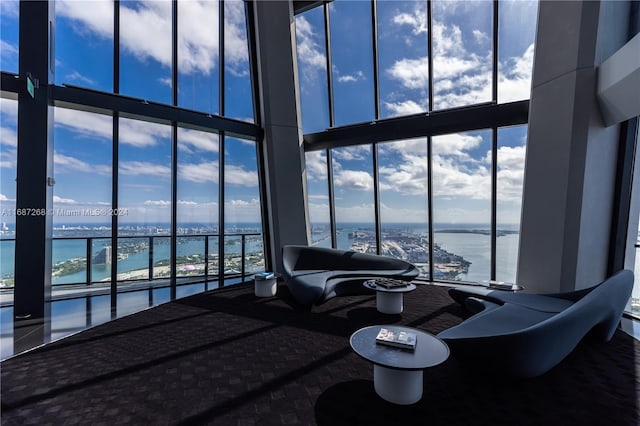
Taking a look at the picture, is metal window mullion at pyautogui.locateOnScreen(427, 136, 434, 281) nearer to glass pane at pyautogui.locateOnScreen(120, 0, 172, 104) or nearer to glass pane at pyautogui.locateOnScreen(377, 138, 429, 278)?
glass pane at pyautogui.locateOnScreen(377, 138, 429, 278)

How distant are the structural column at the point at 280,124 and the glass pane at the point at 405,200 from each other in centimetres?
193

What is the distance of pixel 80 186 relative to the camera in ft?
16.0

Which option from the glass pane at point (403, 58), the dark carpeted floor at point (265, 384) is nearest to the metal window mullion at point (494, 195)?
the glass pane at point (403, 58)

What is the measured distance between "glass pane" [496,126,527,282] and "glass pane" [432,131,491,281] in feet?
0.62

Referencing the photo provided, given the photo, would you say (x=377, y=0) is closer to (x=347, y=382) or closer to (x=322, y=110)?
(x=322, y=110)

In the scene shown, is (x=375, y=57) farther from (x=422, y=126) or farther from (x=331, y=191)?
(x=331, y=191)

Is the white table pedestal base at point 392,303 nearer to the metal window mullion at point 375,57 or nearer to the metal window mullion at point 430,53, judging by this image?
the metal window mullion at point 430,53

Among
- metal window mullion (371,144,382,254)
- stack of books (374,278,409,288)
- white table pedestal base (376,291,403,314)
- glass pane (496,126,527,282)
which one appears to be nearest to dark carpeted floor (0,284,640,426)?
white table pedestal base (376,291,403,314)

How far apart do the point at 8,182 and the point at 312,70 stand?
19.9 feet

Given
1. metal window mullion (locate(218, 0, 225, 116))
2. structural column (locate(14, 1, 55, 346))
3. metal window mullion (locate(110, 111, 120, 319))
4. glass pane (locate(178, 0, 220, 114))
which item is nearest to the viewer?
structural column (locate(14, 1, 55, 346))

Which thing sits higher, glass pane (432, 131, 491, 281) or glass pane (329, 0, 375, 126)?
glass pane (329, 0, 375, 126)

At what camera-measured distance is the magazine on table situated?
Result: 2.39 m

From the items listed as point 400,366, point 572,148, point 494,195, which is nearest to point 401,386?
point 400,366

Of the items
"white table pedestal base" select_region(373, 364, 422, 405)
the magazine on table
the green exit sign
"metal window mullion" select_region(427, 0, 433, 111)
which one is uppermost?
"metal window mullion" select_region(427, 0, 433, 111)
